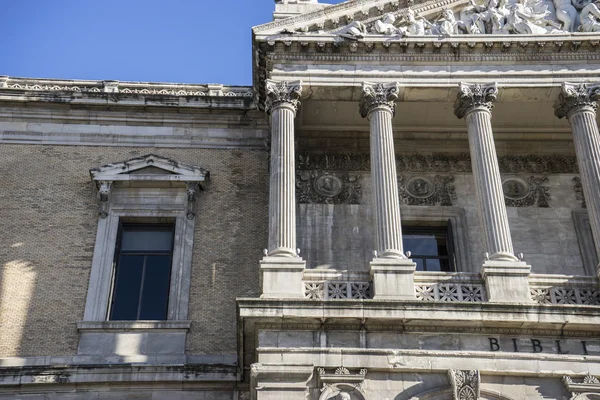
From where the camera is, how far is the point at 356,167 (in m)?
23.3

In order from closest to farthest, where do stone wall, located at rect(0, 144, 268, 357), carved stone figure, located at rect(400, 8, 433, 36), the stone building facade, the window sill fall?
the stone building facade < the window sill < stone wall, located at rect(0, 144, 268, 357) < carved stone figure, located at rect(400, 8, 433, 36)

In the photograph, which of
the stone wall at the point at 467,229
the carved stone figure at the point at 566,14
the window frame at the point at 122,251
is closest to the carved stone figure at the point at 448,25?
the carved stone figure at the point at 566,14

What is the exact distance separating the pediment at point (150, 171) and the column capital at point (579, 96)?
8.96 metres

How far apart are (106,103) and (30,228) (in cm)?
413

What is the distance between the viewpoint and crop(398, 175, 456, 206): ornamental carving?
22.8 metres

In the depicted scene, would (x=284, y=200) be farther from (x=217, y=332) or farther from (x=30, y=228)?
(x=30, y=228)

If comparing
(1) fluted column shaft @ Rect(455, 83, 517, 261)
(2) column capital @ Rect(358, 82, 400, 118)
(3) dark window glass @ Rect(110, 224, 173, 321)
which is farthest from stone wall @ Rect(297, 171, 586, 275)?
(3) dark window glass @ Rect(110, 224, 173, 321)

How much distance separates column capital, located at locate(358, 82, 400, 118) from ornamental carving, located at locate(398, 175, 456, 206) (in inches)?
110

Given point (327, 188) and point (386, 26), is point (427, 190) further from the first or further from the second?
point (386, 26)

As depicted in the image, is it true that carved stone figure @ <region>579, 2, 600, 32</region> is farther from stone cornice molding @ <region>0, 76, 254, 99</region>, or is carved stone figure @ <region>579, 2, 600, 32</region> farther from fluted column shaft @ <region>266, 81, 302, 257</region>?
stone cornice molding @ <region>0, 76, 254, 99</region>

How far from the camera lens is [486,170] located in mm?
19562

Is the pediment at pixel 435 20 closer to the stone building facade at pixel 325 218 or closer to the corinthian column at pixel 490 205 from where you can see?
the stone building facade at pixel 325 218

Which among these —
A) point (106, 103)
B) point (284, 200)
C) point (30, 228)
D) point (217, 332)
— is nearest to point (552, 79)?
point (284, 200)

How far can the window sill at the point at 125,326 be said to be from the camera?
20.2 m
